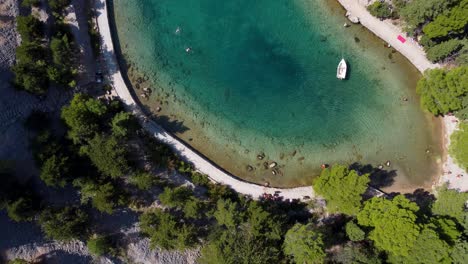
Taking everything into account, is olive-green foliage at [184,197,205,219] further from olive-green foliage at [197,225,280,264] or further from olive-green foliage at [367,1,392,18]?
olive-green foliage at [367,1,392,18]

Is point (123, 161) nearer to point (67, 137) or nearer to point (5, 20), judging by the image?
point (67, 137)

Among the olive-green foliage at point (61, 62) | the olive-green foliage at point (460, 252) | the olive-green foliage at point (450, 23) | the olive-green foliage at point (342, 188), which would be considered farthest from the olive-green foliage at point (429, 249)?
the olive-green foliage at point (61, 62)

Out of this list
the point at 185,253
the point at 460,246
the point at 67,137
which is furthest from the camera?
the point at 185,253

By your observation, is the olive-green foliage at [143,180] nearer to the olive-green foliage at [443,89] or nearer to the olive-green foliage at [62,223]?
the olive-green foliage at [62,223]

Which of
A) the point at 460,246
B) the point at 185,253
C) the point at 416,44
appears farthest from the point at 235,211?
the point at 416,44

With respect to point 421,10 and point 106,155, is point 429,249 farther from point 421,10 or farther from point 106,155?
point 106,155

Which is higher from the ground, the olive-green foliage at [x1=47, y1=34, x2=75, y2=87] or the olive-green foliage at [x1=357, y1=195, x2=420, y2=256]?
the olive-green foliage at [x1=47, y1=34, x2=75, y2=87]

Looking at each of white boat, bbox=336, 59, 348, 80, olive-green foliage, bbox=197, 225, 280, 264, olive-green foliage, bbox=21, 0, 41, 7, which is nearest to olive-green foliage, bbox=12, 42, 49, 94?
olive-green foliage, bbox=21, 0, 41, 7
